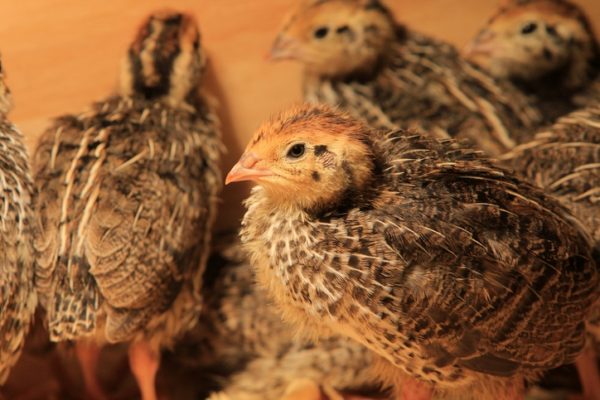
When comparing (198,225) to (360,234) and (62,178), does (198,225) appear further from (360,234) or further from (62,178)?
(360,234)

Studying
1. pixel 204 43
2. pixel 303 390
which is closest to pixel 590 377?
pixel 303 390

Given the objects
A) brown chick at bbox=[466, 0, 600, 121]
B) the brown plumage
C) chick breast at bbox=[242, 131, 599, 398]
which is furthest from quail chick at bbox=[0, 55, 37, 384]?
brown chick at bbox=[466, 0, 600, 121]

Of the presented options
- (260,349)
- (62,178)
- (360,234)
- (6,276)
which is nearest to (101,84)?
(62,178)

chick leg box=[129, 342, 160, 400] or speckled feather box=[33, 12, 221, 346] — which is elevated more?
speckled feather box=[33, 12, 221, 346]

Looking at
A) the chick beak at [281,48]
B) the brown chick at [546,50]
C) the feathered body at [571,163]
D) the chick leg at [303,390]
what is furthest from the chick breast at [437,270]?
the brown chick at [546,50]

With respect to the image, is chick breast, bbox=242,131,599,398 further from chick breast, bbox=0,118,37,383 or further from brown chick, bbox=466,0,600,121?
brown chick, bbox=466,0,600,121

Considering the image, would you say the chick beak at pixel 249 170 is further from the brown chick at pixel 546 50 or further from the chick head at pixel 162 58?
the brown chick at pixel 546 50

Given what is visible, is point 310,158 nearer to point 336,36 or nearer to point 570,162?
point 570,162
